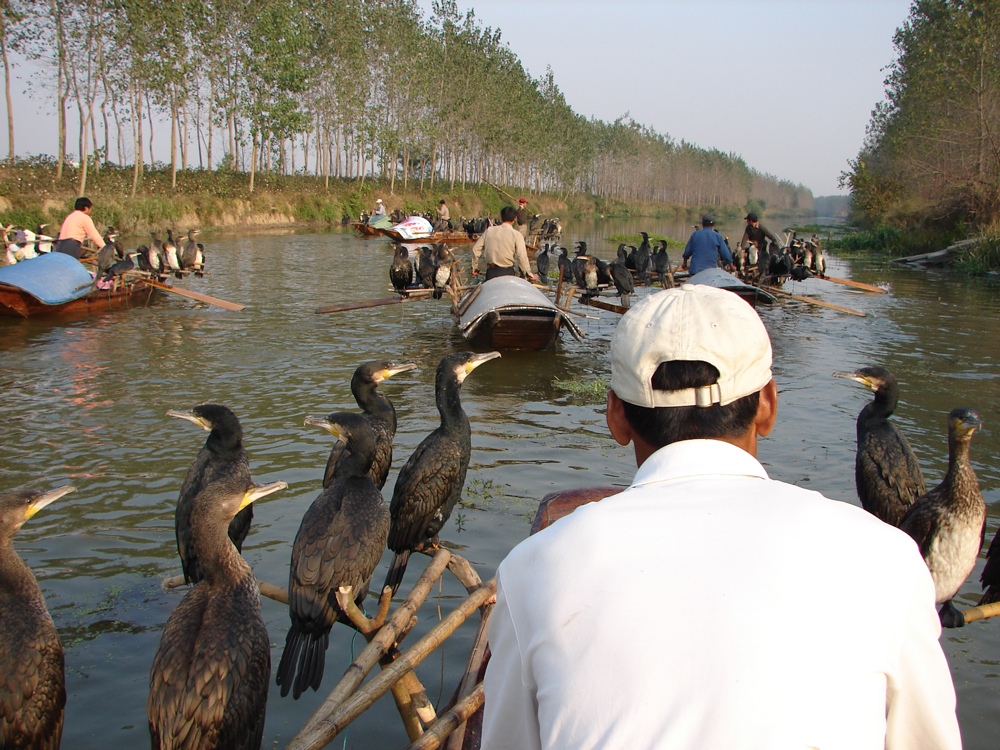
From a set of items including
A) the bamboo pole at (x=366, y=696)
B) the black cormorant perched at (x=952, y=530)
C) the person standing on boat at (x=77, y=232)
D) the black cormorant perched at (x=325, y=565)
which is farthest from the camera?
the person standing on boat at (x=77, y=232)

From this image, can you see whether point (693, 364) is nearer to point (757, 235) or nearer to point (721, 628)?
point (721, 628)

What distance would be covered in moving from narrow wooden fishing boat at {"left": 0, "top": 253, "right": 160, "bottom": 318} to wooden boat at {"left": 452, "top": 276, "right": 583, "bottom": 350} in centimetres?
695

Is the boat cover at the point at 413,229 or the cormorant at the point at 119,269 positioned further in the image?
the boat cover at the point at 413,229

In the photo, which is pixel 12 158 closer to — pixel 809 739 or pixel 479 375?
pixel 479 375

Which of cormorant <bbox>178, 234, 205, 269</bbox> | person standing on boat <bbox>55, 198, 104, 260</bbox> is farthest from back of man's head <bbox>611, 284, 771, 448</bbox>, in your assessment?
cormorant <bbox>178, 234, 205, 269</bbox>

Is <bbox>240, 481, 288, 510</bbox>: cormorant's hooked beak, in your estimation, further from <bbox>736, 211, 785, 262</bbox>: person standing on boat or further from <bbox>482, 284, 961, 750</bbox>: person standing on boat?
<bbox>736, 211, 785, 262</bbox>: person standing on boat

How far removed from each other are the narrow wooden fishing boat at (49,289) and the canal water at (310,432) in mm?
326

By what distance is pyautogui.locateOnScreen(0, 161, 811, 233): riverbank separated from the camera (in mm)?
26328

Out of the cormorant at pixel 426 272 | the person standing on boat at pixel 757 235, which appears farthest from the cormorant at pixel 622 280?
the person standing on boat at pixel 757 235

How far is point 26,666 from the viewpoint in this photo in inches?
110

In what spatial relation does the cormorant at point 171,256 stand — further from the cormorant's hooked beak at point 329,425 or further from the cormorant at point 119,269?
the cormorant's hooked beak at point 329,425

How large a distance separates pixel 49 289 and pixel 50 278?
24cm

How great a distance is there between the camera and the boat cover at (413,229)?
29.4 m

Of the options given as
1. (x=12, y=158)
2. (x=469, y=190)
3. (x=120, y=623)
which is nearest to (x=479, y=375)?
(x=120, y=623)
